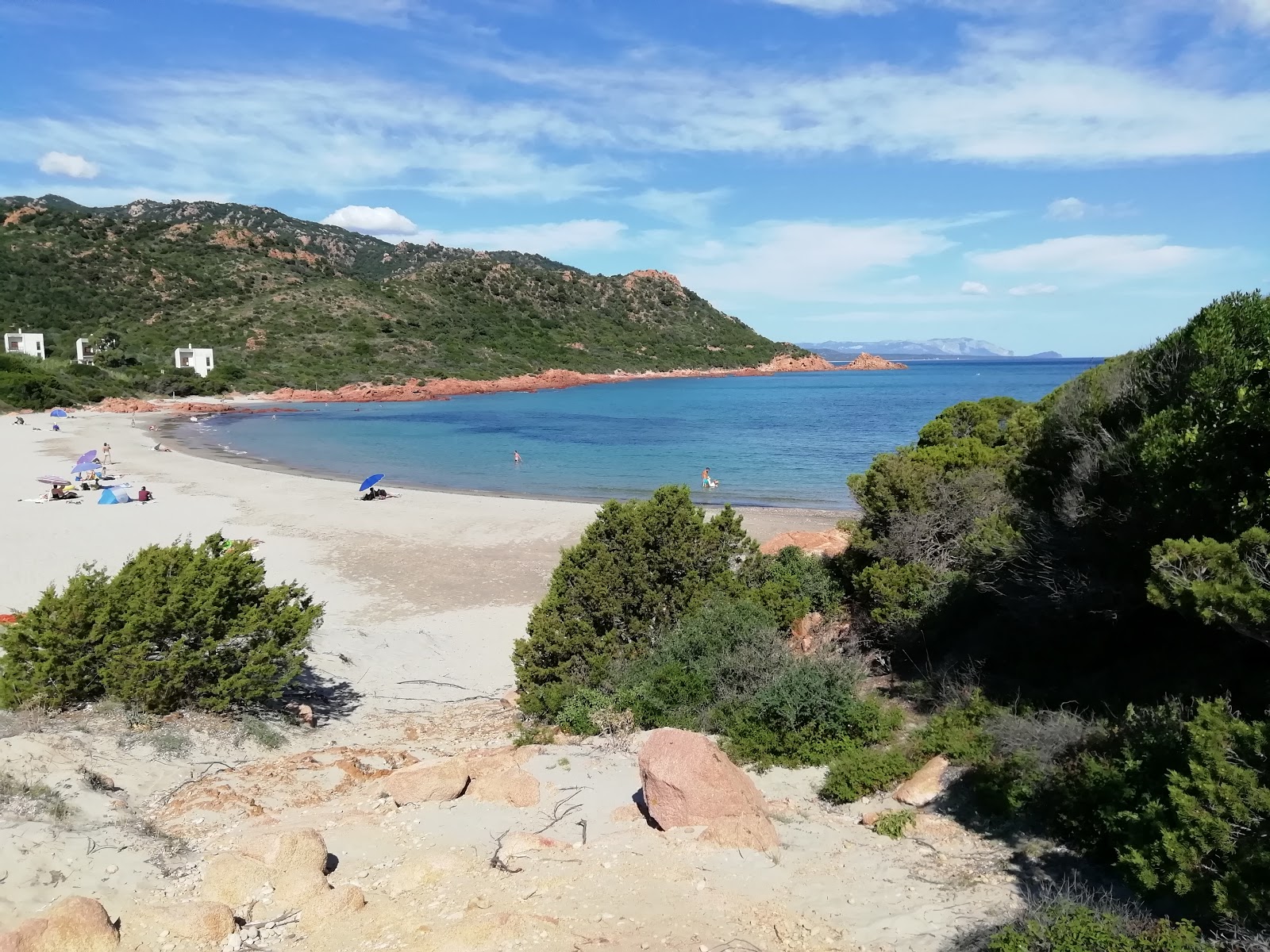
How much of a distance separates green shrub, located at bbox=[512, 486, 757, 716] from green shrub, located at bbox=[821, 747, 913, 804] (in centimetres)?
324

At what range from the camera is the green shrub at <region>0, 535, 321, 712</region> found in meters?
8.32

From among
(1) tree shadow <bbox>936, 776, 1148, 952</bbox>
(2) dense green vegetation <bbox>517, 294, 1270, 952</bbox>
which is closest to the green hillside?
(2) dense green vegetation <bbox>517, 294, 1270, 952</bbox>

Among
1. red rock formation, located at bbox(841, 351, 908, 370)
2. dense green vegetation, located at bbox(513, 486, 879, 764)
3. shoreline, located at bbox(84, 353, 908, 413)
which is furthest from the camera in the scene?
red rock formation, located at bbox(841, 351, 908, 370)

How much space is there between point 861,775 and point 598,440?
128 feet

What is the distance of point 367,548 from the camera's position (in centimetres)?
1912

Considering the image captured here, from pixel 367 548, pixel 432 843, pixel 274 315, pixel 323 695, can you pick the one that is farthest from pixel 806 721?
pixel 274 315

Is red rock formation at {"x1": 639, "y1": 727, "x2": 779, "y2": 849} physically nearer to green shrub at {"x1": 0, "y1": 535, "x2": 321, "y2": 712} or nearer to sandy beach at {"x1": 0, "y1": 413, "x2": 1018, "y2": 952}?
sandy beach at {"x1": 0, "y1": 413, "x2": 1018, "y2": 952}

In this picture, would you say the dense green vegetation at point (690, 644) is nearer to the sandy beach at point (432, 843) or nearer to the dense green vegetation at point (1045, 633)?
the dense green vegetation at point (1045, 633)

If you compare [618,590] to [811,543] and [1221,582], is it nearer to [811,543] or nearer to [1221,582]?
[811,543]

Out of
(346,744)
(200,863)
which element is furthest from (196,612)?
(200,863)

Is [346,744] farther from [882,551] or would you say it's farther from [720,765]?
[882,551]

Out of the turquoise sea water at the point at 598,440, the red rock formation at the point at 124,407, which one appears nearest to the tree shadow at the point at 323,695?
the turquoise sea water at the point at 598,440

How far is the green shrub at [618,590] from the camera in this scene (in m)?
9.74

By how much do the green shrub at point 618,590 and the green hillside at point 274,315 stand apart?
5420 centimetres
